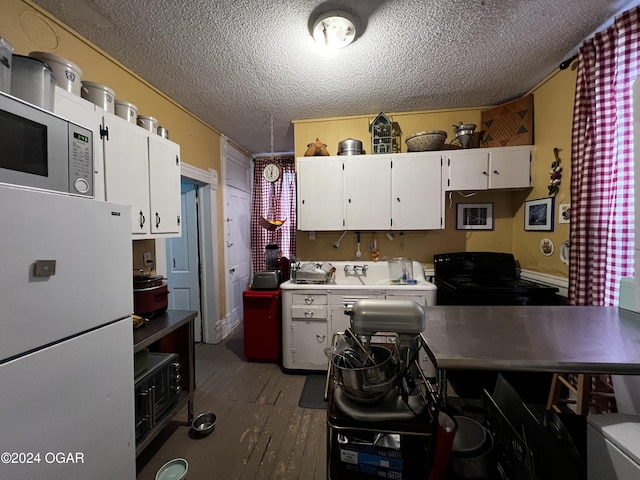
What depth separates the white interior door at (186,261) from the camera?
3072 millimetres

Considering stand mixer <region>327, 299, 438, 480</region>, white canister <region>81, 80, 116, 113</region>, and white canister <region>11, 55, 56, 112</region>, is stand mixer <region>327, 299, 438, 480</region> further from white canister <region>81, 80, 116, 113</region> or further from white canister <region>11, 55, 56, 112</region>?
white canister <region>81, 80, 116, 113</region>

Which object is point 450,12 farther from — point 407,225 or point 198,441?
point 198,441

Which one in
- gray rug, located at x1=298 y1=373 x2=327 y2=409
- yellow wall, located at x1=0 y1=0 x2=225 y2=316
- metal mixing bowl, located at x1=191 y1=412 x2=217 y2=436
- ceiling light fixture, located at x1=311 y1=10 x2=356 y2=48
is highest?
ceiling light fixture, located at x1=311 y1=10 x2=356 y2=48

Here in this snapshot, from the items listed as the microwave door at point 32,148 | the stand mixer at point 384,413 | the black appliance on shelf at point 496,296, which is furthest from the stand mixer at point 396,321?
the black appliance on shelf at point 496,296

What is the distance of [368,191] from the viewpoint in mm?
2643

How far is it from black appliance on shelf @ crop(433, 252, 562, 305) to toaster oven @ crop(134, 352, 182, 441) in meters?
2.21

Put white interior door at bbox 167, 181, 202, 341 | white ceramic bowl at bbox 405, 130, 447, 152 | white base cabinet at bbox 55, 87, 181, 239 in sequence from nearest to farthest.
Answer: white base cabinet at bbox 55, 87, 181, 239, white ceramic bowl at bbox 405, 130, 447, 152, white interior door at bbox 167, 181, 202, 341

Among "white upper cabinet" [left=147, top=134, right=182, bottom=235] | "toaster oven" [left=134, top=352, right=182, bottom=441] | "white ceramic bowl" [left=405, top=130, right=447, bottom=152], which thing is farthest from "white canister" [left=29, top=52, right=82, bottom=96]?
"white ceramic bowl" [left=405, top=130, right=447, bottom=152]

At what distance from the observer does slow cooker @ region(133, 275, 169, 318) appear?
5.64ft

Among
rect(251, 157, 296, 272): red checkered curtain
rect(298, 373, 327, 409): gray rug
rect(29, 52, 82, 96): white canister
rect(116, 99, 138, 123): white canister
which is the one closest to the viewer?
rect(29, 52, 82, 96): white canister

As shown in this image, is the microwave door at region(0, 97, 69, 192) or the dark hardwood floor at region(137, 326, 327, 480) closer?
the microwave door at region(0, 97, 69, 192)

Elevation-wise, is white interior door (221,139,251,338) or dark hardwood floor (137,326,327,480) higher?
white interior door (221,139,251,338)

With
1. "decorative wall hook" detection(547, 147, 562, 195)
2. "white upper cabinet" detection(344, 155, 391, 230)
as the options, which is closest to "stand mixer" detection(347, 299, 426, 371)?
"white upper cabinet" detection(344, 155, 391, 230)

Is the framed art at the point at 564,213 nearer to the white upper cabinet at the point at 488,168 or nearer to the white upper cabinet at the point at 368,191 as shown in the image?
the white upper cabinet at the point at 488,168
